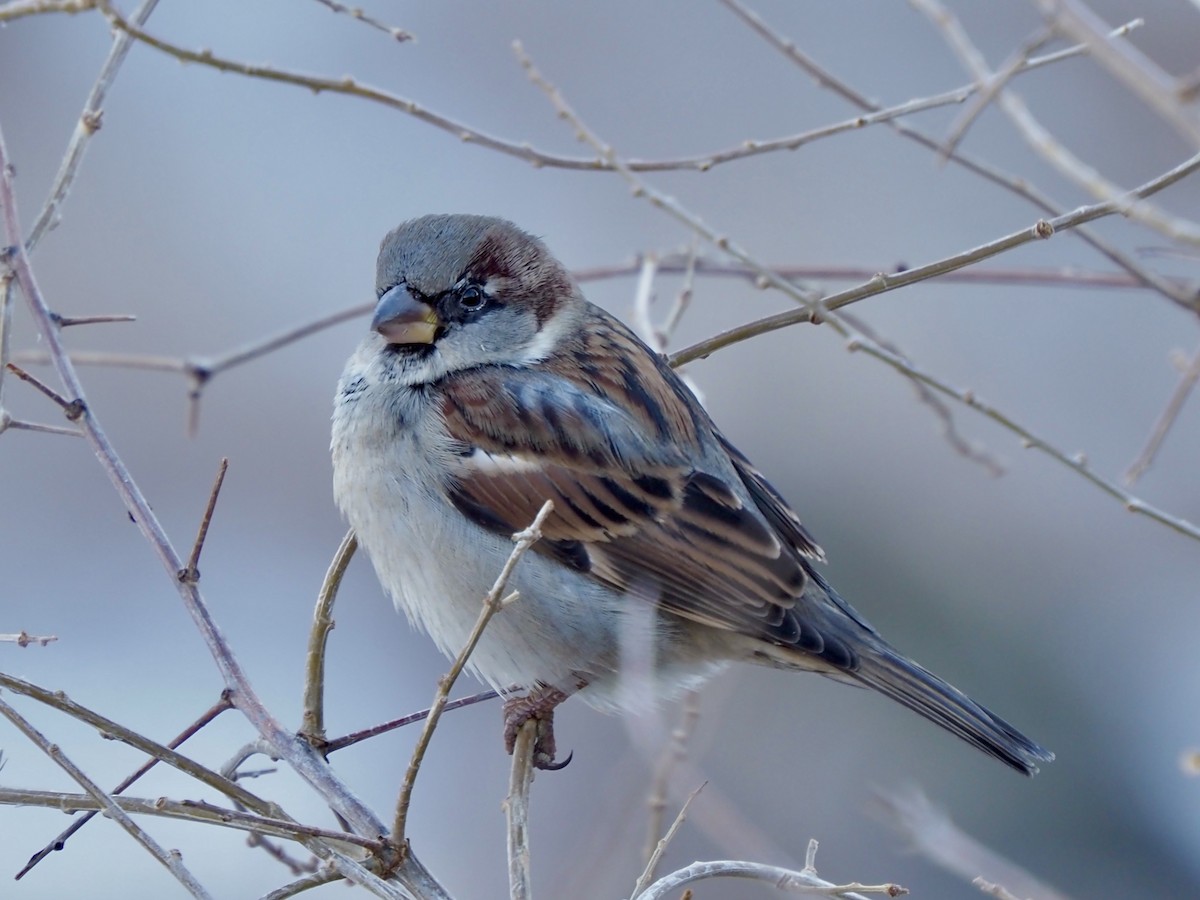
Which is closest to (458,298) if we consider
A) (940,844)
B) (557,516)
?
(557,516)

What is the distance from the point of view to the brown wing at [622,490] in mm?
2738

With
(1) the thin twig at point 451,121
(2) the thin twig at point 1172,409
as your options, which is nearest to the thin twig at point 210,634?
(1) the thin twig at point 451,121

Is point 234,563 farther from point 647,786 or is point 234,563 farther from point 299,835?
point 299,835

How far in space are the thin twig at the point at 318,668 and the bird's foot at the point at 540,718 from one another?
0.58 metres

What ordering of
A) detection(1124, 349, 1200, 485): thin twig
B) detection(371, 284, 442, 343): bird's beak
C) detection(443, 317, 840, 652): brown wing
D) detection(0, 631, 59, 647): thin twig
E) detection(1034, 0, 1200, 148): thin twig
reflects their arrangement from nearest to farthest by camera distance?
1. detection(1034, 0, 1200, 148): thin twig
2. detection(0, 631, 59, 647): thin twig
3. detection(1124, 349, 1200, 485): thin twig
4. detection(443, 317, 840, 652): brown wing
5. detection(371, 284, 442, 343): bird's beak

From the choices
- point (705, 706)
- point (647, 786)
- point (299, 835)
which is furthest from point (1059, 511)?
point (299, 835)

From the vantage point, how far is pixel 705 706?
14.8ft

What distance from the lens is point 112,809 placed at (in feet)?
5.34

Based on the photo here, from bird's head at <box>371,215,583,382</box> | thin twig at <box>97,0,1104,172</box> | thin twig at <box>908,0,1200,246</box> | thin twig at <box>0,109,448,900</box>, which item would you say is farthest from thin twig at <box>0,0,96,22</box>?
thin twig at <box>908,0,1200,246</box>

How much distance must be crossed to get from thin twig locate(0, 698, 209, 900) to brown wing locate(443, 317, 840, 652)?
1.16m

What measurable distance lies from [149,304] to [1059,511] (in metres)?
4.30

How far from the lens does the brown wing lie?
8.98 ft

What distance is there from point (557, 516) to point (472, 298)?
1.82 ft

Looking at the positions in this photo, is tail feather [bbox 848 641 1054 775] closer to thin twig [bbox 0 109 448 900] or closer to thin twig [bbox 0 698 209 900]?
thin twig [bbox 0 109 448 900]
